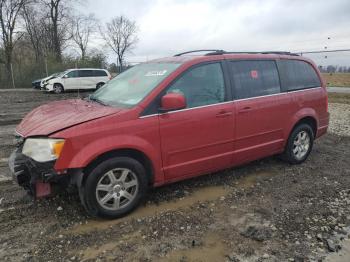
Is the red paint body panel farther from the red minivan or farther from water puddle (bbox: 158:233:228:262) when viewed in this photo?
water puddle (bbox: 158:233:228:262)

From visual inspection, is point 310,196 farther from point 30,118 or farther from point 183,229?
point 30,118

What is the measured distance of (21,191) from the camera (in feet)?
14.5

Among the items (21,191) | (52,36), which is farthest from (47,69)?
(21,191)

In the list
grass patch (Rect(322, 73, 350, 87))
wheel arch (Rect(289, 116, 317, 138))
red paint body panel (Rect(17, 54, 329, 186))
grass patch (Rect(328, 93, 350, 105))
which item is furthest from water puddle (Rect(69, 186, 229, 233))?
grass patch (Rect(322, 73, 350, 87))

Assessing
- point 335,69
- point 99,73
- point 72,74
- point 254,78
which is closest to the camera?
point 254,78

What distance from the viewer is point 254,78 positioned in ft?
15.8

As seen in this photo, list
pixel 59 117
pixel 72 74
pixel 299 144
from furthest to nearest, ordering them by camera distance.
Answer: pixel 72 74
pixel 299 144
pixel 59 117

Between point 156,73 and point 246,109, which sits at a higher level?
point 156,73

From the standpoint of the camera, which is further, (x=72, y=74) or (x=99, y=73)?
(x=99, y=73)

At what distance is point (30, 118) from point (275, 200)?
326cm

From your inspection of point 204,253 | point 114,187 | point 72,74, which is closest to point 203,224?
point 204,253

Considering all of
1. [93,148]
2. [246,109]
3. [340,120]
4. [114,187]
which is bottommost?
[340,120]

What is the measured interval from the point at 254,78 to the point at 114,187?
8.43 feet

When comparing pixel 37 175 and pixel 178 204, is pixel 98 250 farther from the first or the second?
pixel 178 204
